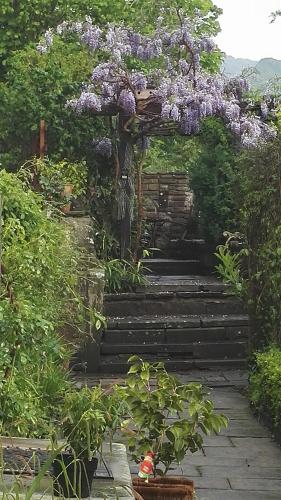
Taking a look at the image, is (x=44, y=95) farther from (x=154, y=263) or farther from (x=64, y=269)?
(x=64, y=269)

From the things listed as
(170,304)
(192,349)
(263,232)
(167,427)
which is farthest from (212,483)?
(170,304)

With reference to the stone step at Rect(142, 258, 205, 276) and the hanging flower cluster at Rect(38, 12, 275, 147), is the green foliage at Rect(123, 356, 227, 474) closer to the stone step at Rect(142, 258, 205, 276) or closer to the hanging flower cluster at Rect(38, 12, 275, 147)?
the hanging flower cluster at Rect(38, 12, 275, 147)

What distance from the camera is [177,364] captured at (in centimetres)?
1091

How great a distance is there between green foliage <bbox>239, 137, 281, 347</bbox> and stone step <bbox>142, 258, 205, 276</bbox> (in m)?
5.04

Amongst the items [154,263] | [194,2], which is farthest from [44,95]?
[194,2]

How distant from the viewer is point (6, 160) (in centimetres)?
1316

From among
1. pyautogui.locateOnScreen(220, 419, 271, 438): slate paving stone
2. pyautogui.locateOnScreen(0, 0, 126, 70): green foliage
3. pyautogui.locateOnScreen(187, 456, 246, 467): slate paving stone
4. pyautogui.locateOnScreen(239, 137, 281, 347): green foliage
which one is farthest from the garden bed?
pyautogui.locateOnScreen(0, 0, 126, 70): green foliage

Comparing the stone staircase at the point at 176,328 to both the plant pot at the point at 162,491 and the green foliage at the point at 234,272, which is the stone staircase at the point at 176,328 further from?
the plant pot at the point at 162,491

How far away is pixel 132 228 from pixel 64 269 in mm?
7251

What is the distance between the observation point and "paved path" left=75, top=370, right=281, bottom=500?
586 cm

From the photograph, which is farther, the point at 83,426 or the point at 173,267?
the point at 173,267

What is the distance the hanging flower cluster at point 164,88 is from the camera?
39.5ft

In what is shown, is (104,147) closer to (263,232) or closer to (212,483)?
(263,232)

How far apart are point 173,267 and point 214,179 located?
76.4 inches
